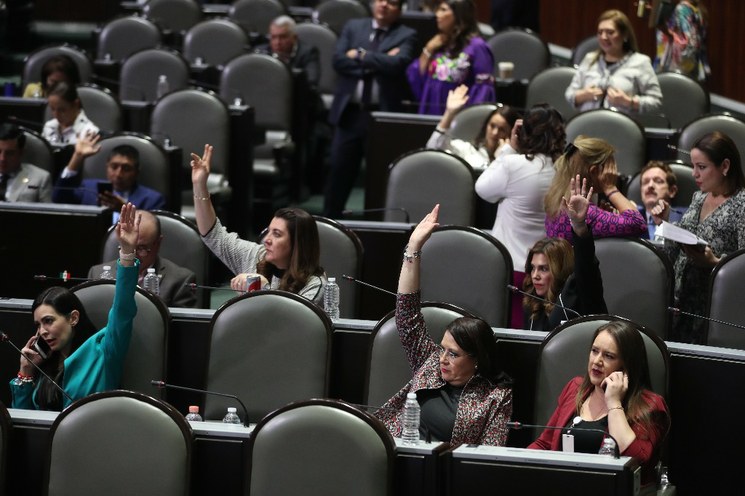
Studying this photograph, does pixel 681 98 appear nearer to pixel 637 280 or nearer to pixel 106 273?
pixel 637 280

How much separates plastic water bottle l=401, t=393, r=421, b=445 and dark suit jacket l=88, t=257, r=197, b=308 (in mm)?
1600

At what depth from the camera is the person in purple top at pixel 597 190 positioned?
5.19 m

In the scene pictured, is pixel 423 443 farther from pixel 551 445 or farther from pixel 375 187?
pixel 375 187

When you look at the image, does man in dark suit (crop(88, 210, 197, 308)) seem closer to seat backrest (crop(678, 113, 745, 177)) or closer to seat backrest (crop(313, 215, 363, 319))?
seat backrest (crop(313, 215, 363, 319))

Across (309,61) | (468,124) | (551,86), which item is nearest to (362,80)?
(309,61)

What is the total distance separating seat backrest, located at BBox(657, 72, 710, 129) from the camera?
761 centimetres

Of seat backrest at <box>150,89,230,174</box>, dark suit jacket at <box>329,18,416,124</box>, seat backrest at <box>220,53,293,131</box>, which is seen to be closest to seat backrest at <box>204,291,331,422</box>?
seat backrest at <box>150,89,230,174</box>

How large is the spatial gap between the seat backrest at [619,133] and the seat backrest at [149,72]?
284 centimetres

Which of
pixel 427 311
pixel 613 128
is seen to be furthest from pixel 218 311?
pixel 613 128

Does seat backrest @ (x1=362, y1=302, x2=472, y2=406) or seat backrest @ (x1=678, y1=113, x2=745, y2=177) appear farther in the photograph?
seat backrest @ (x1=678, y1=113, x2=745, y2=177)

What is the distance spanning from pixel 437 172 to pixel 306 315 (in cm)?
181

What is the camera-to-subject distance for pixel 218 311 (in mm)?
4789

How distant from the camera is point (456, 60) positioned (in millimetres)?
7816

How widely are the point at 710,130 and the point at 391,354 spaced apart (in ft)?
8.83
